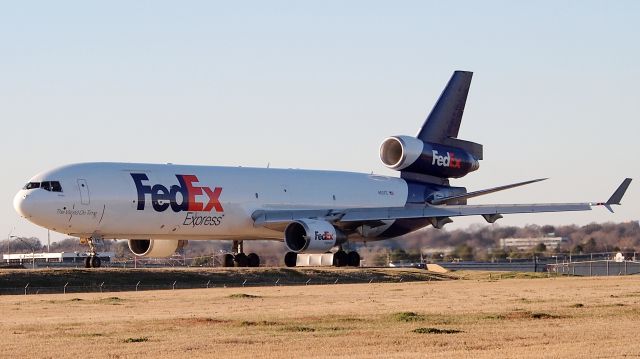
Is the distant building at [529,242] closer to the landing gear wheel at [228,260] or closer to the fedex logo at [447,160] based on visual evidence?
the fedex logo at [447,160]

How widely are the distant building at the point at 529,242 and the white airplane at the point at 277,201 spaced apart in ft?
15.6

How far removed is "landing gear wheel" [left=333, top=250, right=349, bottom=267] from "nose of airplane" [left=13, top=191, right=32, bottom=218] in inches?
517

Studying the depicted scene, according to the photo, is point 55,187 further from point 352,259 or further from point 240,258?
point 352,259

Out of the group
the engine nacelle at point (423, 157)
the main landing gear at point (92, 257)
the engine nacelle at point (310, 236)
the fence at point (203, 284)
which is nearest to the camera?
the fence at point (203, 284)

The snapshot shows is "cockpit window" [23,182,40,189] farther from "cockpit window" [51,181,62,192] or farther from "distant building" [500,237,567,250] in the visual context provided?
"distant building" [500,237,567,250]

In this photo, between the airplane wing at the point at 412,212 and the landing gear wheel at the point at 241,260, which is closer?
the airplane wing at the point at 412,212

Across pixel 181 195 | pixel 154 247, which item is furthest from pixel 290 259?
pixel 181 195

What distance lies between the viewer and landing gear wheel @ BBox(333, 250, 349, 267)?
50344mm

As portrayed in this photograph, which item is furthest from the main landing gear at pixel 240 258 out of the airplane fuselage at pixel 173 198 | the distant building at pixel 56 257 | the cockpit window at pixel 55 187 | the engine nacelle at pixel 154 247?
the distant building at pixel 56 257

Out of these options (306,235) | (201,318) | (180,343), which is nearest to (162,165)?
(306,235)

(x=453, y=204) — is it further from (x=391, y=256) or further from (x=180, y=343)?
(x=180, y=343)

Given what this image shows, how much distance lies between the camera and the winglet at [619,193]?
4809 cm

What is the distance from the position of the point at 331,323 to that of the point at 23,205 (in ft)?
76.0

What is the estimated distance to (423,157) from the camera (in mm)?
53656
